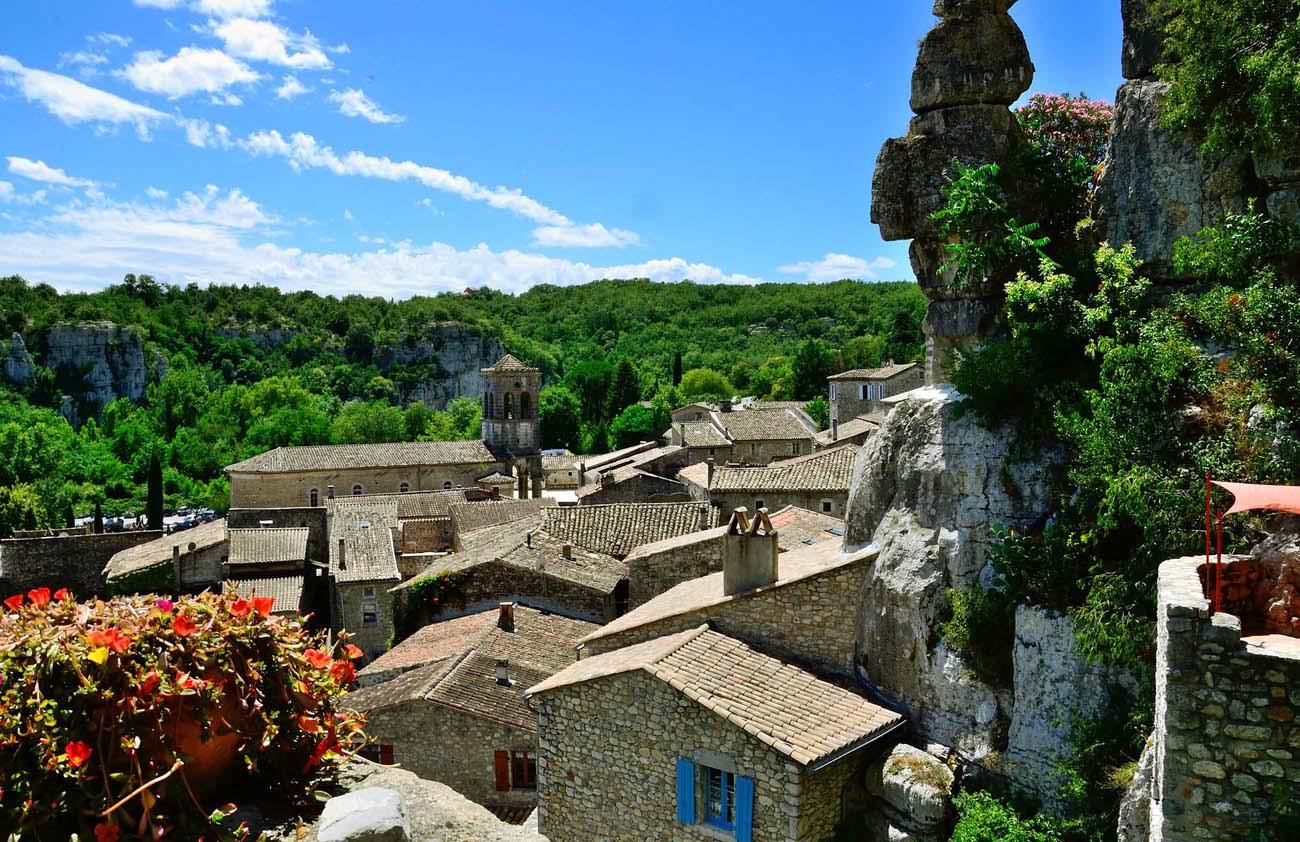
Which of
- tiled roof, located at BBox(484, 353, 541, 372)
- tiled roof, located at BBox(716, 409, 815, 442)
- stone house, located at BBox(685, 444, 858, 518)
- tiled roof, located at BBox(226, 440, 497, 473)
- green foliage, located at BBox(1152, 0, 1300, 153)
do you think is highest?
green foliage, located at BBox(1152, 0, 1300, 153)

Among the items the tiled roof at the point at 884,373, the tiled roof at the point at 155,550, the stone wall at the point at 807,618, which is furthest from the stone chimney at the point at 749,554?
the tiled roof at the point at 884,373

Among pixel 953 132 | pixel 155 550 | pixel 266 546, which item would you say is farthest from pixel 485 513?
pixel 953 132

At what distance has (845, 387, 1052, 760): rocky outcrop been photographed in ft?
40.2

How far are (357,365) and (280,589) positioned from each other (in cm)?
10568

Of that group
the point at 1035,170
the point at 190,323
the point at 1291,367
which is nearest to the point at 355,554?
the point at 1035,170

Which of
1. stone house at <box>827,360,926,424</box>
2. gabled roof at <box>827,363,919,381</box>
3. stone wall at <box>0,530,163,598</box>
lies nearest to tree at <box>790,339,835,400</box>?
stone house at <box>827,360,926,424</box>

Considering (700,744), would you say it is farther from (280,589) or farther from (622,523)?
(280,589)

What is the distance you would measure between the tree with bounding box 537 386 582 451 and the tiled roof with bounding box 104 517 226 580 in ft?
175

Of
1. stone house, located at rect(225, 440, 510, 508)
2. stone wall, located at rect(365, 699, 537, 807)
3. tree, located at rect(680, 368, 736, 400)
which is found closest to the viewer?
stone wall, located at rect(365, 699, 537, 807)

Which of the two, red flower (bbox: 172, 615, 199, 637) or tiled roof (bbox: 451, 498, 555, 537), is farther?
tiled roof (bbox: 451, 498, 555, 537)

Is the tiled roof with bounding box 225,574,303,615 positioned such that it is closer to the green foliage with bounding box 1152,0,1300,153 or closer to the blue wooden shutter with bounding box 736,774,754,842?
the blue wooden shutter with bounding box 736,774,754,842

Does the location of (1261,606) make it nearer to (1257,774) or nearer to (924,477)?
(1257,774)

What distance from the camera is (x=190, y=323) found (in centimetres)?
13188

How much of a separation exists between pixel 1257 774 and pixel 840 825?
6996 mm
